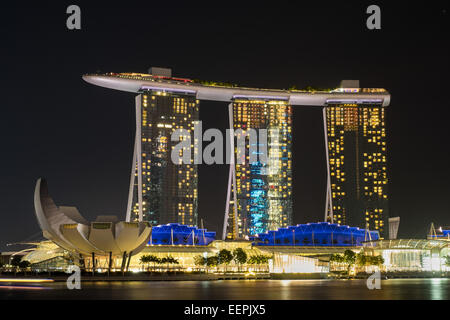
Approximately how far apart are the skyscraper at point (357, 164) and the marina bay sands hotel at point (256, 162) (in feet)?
0.80

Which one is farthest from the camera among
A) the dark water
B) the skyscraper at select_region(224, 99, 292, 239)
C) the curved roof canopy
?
the skyscraper at select_region(224, 99, 292, 239)

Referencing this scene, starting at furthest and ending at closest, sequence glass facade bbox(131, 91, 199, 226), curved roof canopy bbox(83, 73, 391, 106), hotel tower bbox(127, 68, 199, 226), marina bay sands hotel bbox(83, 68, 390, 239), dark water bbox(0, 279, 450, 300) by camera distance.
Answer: marina bay sands hotel bbox(83, 68, 390, 239) < curved roof canopy bbox(83, 73, 391, 106) < glass facade bbox(131, 91, 199, 226) < hotel tower bbox(127, 68, 199, 226) < dark water bbox(0, 279, 450, 300)

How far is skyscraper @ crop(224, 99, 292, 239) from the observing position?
149 m

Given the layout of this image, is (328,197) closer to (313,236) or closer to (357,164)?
(357,164)

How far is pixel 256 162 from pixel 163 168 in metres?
23.1

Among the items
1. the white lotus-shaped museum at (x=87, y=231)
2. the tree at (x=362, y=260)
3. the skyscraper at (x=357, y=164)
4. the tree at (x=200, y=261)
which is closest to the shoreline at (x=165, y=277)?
the white lotus-shaped museum at (x=87, y=231)

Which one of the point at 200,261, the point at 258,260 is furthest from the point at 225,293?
the point at 258,260

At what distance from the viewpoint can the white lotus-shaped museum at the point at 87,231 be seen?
75.9 metres

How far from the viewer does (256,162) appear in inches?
5950

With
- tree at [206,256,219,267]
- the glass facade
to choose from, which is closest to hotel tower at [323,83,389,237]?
the glass facade

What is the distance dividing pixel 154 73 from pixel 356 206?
58.2 meters

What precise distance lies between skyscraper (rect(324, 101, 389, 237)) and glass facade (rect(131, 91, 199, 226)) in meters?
35.2

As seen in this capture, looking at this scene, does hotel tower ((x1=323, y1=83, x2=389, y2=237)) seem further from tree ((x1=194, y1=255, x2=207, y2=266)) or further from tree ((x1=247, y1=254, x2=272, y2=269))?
tree ((x1=194, y1=255, x2=207, y2=266))
